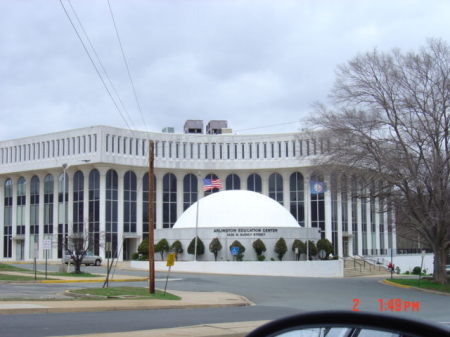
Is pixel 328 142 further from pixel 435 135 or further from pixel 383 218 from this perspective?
pixel 383 218

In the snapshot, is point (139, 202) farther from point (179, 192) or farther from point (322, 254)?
point (322, 254)

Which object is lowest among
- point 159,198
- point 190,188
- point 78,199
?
point 78,199

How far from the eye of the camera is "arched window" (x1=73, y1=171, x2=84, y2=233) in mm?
72812

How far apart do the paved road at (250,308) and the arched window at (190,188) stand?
132 ft

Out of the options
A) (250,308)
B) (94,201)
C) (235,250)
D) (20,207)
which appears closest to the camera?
(250,308)

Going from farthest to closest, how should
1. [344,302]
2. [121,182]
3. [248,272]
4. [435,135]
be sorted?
[121,182], [248,272], [435,135], [344,302]

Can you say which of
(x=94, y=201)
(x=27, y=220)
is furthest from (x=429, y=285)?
(x=27, y=220)

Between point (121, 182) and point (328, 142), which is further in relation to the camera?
point (121, 182)

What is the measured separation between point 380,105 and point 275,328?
33.2 m

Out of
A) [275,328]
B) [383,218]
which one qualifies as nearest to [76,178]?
[383,218]

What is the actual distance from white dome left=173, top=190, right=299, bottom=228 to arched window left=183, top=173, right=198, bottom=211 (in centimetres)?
1582

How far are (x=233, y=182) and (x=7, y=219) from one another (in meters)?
28.5

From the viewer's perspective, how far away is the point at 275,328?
332cm

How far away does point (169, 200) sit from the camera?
257 ft
